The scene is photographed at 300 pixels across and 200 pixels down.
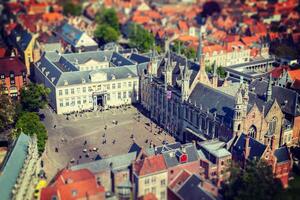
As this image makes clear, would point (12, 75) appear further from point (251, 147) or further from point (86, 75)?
point (251, 147)

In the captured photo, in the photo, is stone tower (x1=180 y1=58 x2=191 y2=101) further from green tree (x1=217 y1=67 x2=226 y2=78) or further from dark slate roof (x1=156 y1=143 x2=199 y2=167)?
green tree (x1=217 y1=67 x2=226 y2=78)

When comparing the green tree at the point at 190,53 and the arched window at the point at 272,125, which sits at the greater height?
the green tree at the point at 190,53

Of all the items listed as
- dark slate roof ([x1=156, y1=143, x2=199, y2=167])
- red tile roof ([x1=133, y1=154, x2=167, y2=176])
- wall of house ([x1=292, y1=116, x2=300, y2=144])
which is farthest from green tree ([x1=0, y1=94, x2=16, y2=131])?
wall of house ([x1=292, y1=116, x2=300, y2=144])

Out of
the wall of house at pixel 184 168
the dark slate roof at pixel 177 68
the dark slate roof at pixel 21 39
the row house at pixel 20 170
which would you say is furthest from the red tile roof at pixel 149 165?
the dark slate roof at pixel 21 39

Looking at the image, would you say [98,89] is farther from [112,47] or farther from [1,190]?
[1,190]

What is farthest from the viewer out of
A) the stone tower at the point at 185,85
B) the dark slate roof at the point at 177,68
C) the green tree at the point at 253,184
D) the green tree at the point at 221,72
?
the green tree at the point at 221,72

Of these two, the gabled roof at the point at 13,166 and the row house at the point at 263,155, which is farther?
the row house at the point at 263,155

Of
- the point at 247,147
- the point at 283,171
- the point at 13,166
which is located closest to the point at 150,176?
the point at 247,147

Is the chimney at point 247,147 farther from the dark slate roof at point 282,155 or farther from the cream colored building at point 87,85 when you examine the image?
the cream colored building at point 87,85
